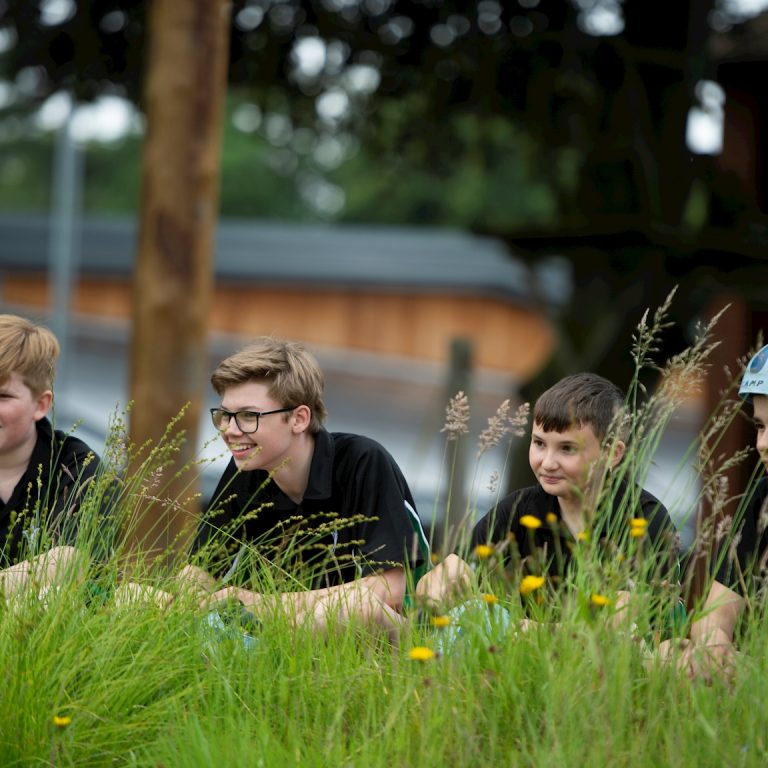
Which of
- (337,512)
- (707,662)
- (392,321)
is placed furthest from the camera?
(392,321)

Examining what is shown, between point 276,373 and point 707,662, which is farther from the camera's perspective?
point 276,373

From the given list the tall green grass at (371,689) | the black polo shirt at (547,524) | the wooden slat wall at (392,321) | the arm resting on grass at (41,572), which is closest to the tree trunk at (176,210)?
the black polo shirt at (547,524)

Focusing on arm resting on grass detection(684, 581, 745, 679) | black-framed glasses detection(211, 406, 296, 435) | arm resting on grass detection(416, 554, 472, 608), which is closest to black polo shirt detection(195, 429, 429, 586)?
black-framed glasses detection(211, 406, 296, 435)

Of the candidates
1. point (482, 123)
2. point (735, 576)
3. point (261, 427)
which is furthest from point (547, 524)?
point (482, 123)

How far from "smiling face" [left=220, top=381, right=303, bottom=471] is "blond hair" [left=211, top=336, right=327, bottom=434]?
19 millimetres

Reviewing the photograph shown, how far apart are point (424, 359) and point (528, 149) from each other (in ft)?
38.9

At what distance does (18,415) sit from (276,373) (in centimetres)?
75

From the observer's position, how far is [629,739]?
2531 mm

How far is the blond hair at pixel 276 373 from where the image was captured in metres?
3.68

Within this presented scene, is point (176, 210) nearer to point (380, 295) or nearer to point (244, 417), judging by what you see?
point (244, 417)

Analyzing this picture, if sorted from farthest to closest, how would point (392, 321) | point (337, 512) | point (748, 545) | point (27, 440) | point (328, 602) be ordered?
point (392, 321), point (27, 440), point (337, 512), point (748, 545), point (328, 602)

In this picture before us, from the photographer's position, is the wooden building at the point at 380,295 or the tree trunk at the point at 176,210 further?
the wooden building at the point at 380,295

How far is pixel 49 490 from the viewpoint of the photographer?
3619 mm

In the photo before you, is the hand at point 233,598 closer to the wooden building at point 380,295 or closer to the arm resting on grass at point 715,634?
the arm resting on grass at point 715,634
